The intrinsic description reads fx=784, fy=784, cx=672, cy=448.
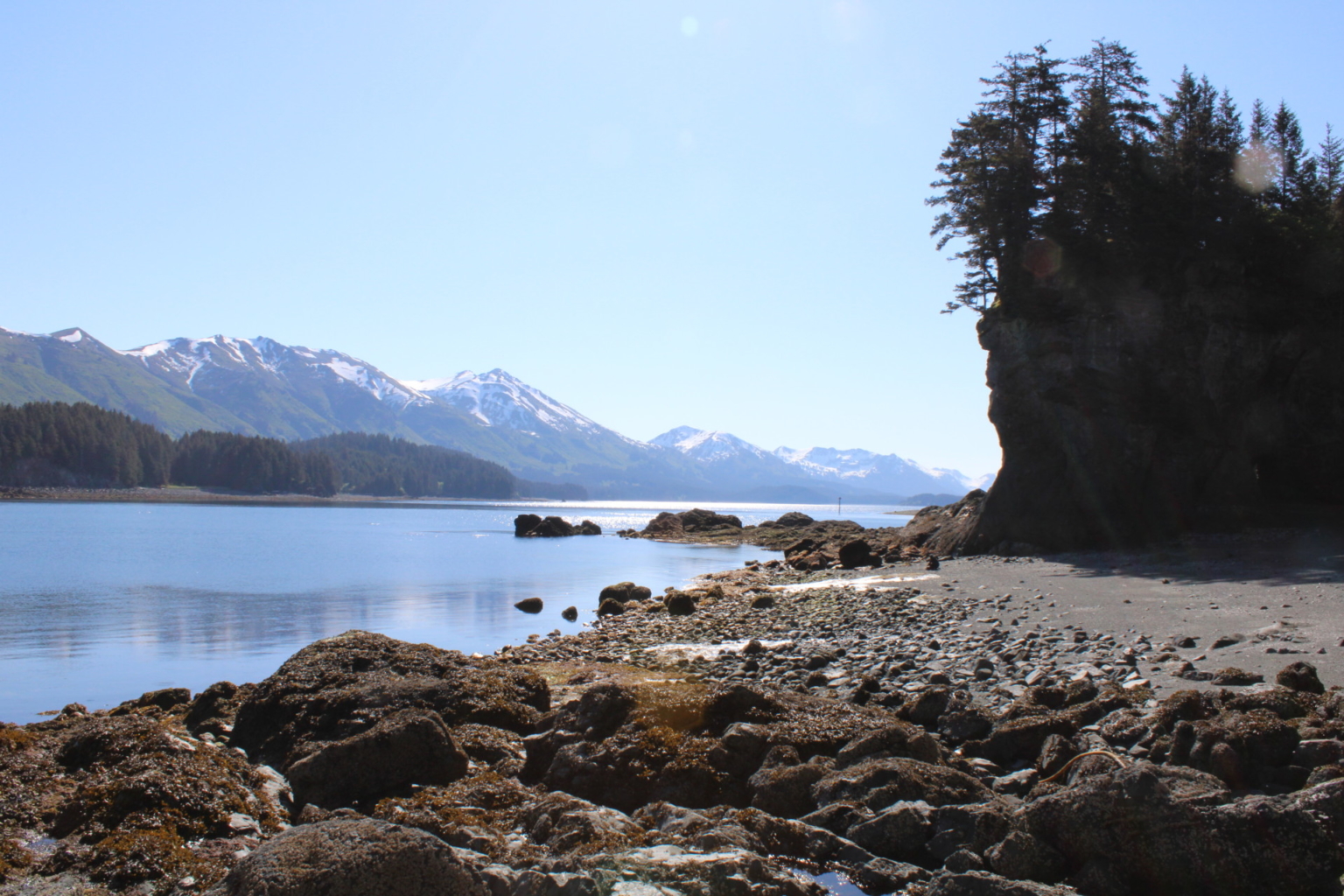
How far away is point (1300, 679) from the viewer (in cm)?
865

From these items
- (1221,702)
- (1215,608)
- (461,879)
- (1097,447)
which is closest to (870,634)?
(1215,608)

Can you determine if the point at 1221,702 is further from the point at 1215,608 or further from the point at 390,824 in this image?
the point at 1215,608

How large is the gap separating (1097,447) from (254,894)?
121 ft

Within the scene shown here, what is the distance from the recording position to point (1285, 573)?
69.5 ft

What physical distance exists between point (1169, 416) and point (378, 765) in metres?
36.3

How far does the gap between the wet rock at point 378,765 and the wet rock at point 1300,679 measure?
920 cm

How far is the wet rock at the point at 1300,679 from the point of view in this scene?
8.61 m

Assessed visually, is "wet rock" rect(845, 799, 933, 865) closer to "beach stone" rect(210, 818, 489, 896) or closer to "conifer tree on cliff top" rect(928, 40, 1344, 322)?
"beach stone" rect(210, 818, 489, 896)

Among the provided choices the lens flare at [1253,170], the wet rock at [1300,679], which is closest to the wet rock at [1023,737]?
the wet rock at [1300,679]

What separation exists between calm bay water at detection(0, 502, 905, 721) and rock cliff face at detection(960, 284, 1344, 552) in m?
20.2

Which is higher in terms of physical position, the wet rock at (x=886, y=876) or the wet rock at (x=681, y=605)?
the wet rock at (x=886, y=876)

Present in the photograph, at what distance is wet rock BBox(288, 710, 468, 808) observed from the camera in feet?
26.9

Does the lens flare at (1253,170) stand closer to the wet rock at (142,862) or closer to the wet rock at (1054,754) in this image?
the wet rock at (1054,754)

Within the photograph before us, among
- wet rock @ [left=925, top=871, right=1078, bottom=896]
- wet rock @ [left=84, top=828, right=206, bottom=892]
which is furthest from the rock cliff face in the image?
wet rock @ [left=84, top=828, right=206, bottom=892]
